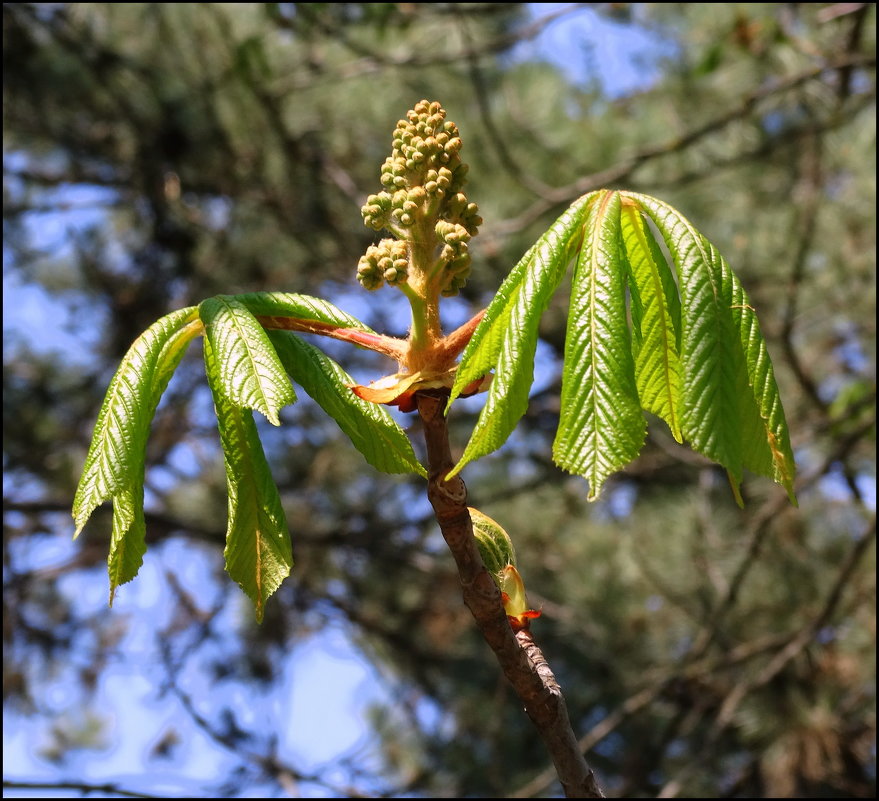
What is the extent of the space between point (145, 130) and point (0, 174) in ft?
2.08

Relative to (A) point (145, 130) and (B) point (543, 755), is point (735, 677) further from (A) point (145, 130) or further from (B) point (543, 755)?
(A) point (145, 130)

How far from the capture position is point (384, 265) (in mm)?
873

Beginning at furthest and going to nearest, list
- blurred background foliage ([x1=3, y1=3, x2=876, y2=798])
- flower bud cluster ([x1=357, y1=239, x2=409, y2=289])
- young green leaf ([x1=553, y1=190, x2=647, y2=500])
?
blurred background foliage ([x1=3, y1=3, x2=876, y2=798]) → flower bud cluster ([x1=357, y1=239, x2=409, y2=289]) → young green leaf ([x1=553, y1=190, x2=647, y2=500])

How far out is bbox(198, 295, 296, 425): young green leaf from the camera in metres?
0.82

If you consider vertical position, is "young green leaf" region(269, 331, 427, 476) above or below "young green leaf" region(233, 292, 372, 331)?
below

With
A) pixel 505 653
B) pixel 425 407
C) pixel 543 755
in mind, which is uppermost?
pixel 425 407

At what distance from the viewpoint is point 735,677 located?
3791mm

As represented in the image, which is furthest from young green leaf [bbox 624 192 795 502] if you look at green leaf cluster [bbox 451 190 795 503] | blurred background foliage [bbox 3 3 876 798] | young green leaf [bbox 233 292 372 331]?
blurred background foliage [bbox 3 3 876 798]

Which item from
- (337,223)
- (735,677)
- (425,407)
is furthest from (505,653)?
(337,223)

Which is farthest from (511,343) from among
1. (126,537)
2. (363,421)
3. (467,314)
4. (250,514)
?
(467,314)

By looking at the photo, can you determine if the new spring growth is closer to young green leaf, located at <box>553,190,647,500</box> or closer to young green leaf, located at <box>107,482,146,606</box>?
young green leaf, located at <box>553,190,647,500</box>

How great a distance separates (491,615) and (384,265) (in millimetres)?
315

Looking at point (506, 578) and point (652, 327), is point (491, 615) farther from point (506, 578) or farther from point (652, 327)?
point (652, 327)

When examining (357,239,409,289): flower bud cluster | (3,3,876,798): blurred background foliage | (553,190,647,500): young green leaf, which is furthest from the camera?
(3,3,876,798): blurred background foliage
